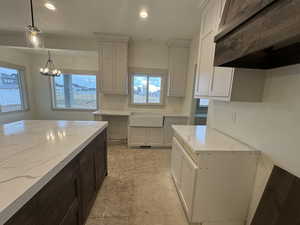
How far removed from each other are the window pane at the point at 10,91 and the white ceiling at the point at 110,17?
1.39 meters

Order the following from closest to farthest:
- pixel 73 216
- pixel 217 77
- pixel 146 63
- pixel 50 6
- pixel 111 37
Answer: pixel 73 216 < pixel 217 77 < pixel 50 6 < pixel 111 37 < pixel 146 63

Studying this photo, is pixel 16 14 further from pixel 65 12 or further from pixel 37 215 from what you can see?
pixel 37 215

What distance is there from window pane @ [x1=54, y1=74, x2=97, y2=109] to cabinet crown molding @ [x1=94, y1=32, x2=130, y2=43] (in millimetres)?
1662

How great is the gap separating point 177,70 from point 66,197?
3.38m

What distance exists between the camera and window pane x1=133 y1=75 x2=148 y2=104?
152 inches

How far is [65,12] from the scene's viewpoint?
236 centimetres

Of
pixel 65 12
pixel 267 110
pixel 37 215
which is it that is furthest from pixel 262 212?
pixel 65 12

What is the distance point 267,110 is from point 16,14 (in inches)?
166

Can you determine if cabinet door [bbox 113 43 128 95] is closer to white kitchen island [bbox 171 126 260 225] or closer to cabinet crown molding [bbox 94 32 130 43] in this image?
cabinet crown molding [bbox 94 32 130 43]

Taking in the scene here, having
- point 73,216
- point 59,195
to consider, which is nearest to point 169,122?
point 73,216

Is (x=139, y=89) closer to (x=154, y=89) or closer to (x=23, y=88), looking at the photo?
(x=154, y=89)

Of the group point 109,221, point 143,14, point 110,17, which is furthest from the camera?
point 110,17

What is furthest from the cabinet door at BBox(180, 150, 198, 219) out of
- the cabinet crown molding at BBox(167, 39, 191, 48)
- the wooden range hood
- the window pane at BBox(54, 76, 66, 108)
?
the window pane at BBox(54, 76, 66, 108)

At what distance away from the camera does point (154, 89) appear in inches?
155
